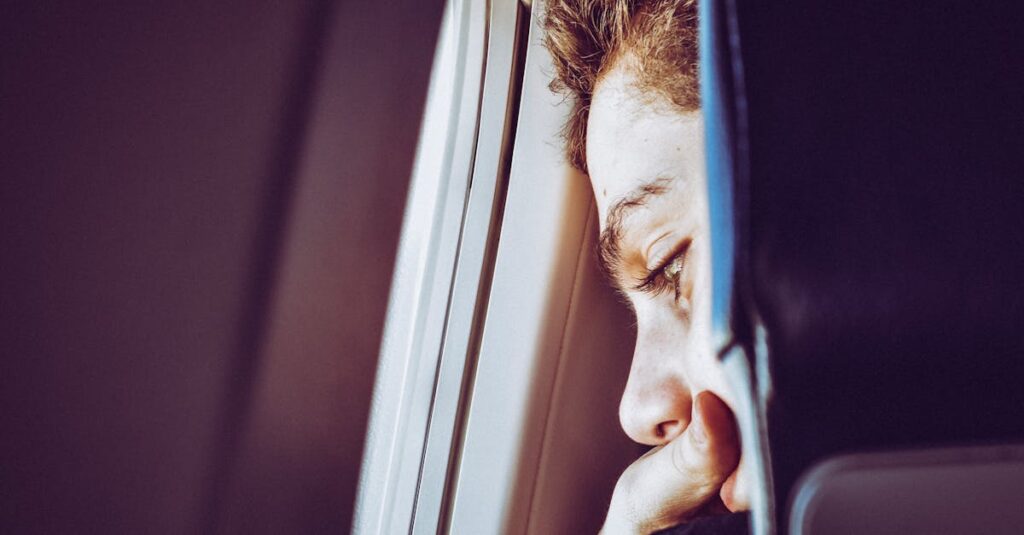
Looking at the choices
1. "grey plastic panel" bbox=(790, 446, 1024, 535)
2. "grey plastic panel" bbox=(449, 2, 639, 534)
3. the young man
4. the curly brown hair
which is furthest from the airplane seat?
"grey plastic panel" bbox=(449, 2, 639, 534)

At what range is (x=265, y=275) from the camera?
759 millimetres

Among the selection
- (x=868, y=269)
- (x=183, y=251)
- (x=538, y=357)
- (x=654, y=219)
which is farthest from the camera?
(x=538, y=357)

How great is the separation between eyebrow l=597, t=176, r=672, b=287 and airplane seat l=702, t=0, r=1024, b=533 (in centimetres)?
53

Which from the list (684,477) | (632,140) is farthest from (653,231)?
(684,477)

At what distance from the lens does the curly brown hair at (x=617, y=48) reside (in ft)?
2.83

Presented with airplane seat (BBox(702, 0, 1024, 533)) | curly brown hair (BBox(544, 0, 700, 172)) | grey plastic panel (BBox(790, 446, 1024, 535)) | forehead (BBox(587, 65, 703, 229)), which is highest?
curly brown hair (BBox(544, 0, 700, 172))

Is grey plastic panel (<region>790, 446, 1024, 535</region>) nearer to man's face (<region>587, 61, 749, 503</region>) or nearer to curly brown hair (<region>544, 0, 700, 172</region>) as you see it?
man's face (<region>587, 61, 749, 503</region>)

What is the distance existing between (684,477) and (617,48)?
0.70m

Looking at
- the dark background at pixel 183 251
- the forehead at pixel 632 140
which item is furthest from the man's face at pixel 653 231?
A: the dark background at pixel 183 251

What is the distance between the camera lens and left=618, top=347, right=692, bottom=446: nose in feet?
2.99

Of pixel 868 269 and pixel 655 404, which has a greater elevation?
pixel 868 269

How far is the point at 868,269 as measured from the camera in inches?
11.8

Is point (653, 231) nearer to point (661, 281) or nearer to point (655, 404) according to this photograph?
point (661, 281)

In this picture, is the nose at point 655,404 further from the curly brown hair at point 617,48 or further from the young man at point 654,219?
the curly brown hair at point 617,48
